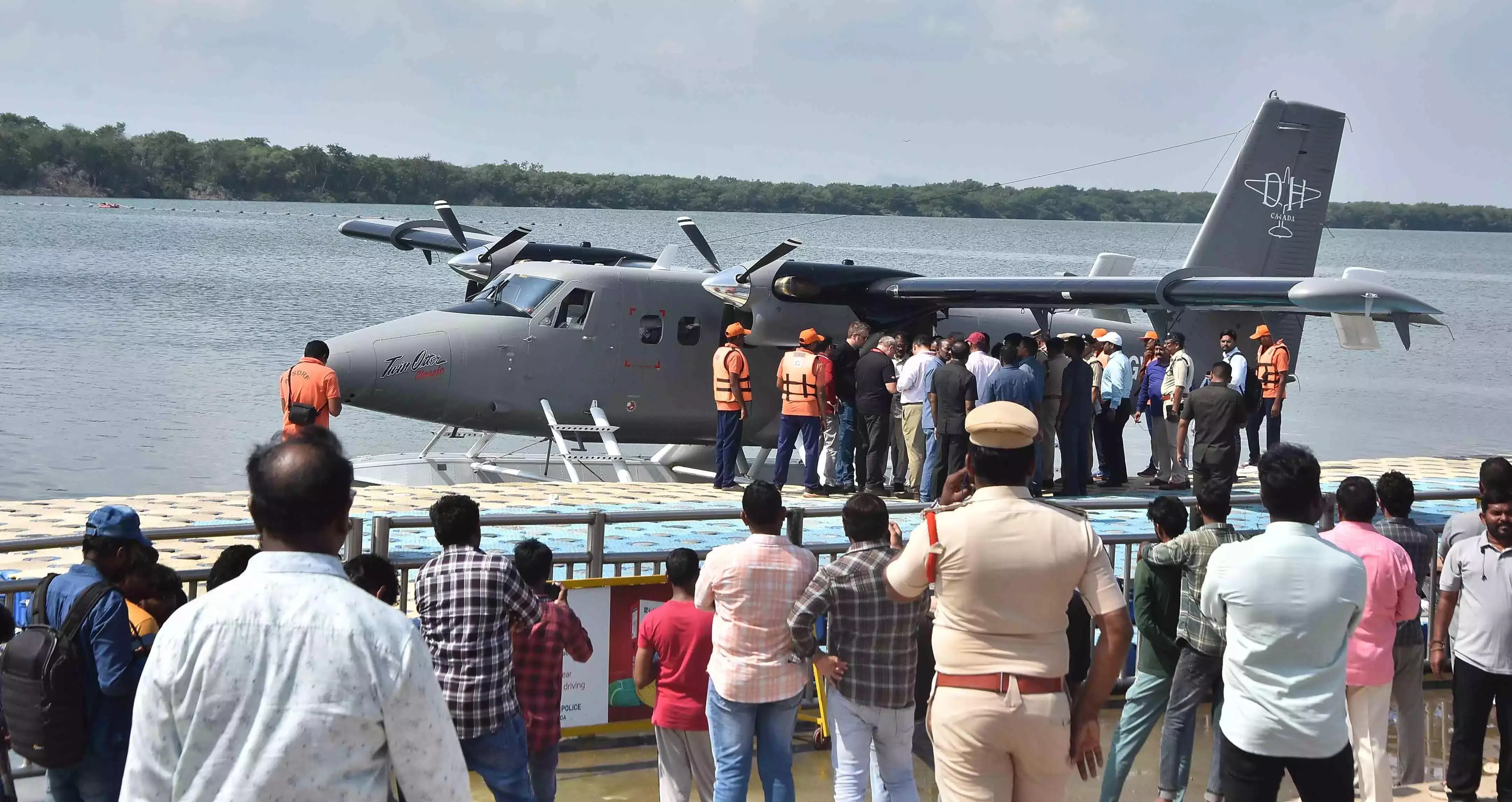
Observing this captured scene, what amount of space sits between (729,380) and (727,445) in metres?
0.70

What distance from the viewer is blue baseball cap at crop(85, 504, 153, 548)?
486 cm

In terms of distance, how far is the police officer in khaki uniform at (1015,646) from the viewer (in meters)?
4.18

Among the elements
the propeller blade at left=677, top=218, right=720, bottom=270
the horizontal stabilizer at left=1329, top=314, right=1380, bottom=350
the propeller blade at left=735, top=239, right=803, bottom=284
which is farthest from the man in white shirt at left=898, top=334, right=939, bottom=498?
the propeller blade at left=677, top=218, right=720, bottom=270

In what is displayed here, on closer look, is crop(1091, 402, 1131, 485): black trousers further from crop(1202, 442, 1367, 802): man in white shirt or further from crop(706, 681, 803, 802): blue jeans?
crop(1202, 442, 1367, 802): man in white shirt

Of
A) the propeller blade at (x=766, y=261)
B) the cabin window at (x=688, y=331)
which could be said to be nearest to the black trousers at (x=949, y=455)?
the propeller blade at (x=766, y=261)

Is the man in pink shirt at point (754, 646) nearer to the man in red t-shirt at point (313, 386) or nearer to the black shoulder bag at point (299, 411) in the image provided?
the black shoulder bag at point (299, 411)

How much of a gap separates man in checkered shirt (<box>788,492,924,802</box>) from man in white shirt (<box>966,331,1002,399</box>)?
763 centimetres

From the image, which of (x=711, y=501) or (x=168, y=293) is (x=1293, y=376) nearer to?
(x=711, y=501)

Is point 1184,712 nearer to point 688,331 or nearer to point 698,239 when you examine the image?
point 688,331

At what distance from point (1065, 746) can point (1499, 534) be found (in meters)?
2.96

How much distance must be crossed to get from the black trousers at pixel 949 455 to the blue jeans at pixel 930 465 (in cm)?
2

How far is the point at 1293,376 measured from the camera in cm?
1686

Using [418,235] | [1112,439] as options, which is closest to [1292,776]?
[1112,439]

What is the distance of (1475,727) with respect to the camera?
6.21 metres
